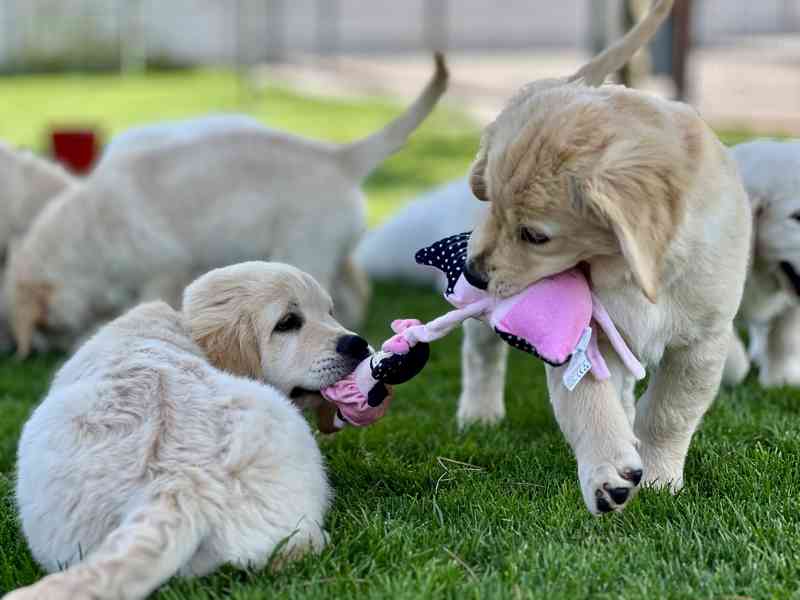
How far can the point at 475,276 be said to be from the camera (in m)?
3.33

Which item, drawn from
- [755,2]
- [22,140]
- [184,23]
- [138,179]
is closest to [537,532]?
[138,179]

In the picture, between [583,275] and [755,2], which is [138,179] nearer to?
[583,275]

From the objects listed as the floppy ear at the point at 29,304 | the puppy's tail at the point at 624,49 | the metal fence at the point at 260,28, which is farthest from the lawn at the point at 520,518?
the metal fence at the point at 260,28

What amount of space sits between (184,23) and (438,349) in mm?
22628

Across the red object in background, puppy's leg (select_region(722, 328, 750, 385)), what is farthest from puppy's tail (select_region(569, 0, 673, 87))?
the red object in background

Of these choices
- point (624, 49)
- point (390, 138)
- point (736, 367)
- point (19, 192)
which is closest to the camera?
point (624, 49)

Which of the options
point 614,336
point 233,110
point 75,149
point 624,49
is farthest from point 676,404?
point 233,110

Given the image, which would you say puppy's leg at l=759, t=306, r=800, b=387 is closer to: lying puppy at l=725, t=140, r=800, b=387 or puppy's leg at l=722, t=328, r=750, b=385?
lying puppy at l=725, t=140, r=800, b=387

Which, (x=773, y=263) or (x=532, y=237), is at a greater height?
(x=532, y=237)

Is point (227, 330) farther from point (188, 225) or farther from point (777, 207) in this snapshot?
point (188, 225)

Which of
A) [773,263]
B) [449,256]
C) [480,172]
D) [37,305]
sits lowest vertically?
[37,305]

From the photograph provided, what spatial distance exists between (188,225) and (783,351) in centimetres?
325

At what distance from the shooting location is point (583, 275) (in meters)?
3.38

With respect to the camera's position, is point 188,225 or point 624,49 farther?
point 188,225
